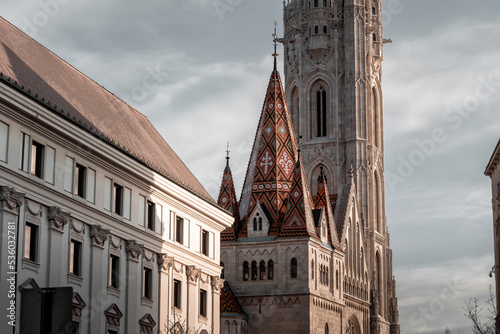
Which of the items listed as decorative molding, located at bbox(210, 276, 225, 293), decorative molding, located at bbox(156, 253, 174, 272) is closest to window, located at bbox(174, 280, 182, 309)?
decorative molding, located at bbox(156, 253, 174, 272)

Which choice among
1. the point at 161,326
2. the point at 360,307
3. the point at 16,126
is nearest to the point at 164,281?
the point at 161,326

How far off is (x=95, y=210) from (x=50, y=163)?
10.5ft

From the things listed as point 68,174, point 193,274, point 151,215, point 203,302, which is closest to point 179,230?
point 193,274

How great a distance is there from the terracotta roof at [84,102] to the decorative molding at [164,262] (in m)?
3.02

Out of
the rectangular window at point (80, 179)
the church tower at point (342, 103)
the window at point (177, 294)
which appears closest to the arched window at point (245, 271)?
the church tower at point (342, 103)

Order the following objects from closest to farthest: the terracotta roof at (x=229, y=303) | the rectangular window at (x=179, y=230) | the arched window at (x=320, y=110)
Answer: the rectangular window at (x=179, y=230) → the terracotta roof at (x=229, y=303) → the arched window at (x=320, y=110)

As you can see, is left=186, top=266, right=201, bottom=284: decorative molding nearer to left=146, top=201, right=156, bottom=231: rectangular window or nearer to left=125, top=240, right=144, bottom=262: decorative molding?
left=146, top=201, right=156, bottom=231: rectangular window

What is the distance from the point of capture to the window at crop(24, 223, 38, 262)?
23.1 meters

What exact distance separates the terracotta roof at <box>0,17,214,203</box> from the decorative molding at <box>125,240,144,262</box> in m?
3.00

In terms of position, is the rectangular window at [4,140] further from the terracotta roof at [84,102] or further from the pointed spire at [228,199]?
the pointed spire at [228,199]

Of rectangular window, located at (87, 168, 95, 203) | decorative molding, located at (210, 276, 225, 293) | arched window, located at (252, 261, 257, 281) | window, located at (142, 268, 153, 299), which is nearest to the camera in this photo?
rectangular window, located at (87, 168, 95, 203)

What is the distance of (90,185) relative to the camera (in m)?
27.5

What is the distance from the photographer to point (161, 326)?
3209 centimetres

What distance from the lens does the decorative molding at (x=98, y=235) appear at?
27147 mm
